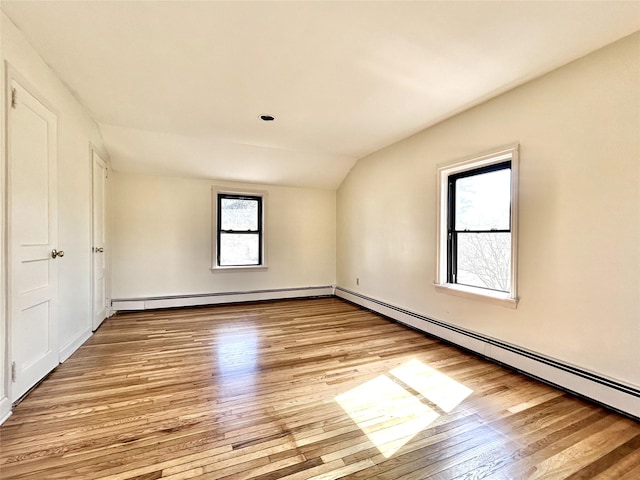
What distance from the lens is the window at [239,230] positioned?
522 cm

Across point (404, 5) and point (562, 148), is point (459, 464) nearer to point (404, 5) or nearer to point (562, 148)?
point (562, 148)

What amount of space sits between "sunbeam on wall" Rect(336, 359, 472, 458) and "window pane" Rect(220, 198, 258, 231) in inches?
148

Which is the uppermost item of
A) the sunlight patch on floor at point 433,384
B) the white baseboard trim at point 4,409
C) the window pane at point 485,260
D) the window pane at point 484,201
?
the window pane at point 484,201

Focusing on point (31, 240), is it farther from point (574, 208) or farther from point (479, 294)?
point (574, 208)

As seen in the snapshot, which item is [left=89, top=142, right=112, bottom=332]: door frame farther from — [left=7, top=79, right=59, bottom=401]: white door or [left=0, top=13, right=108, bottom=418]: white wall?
[left=7, top=79, right=59, bottom=401]: white door

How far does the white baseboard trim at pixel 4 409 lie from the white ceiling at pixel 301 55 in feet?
8.00

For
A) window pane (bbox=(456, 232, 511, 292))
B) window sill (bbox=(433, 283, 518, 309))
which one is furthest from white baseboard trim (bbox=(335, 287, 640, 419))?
window pane (bbox=(456, 232, 511, 292))

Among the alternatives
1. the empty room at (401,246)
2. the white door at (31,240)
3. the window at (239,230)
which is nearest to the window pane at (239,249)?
the window at (239,230)

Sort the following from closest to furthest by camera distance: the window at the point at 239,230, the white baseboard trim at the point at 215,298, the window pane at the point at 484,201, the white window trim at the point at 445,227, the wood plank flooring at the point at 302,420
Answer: the wood plank flooring at the point at 302,420 → the white window trim at the point at 445,227 → the window pane at the point at 484,201 → the white baseboard trim at the point at 215,298 → the window at the point at 239,230

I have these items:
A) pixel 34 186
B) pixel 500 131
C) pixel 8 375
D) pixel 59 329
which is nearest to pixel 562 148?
pixel 500 131

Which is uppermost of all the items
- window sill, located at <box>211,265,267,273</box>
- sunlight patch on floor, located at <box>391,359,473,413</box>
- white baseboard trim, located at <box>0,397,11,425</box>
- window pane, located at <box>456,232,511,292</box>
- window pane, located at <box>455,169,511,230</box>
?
window pane, located at <box>455,169,511,230</box>

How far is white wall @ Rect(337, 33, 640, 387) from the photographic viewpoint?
1.94m

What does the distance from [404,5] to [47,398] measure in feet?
11.6

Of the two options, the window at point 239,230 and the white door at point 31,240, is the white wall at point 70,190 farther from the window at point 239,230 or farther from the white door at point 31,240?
the window at point 239,230
